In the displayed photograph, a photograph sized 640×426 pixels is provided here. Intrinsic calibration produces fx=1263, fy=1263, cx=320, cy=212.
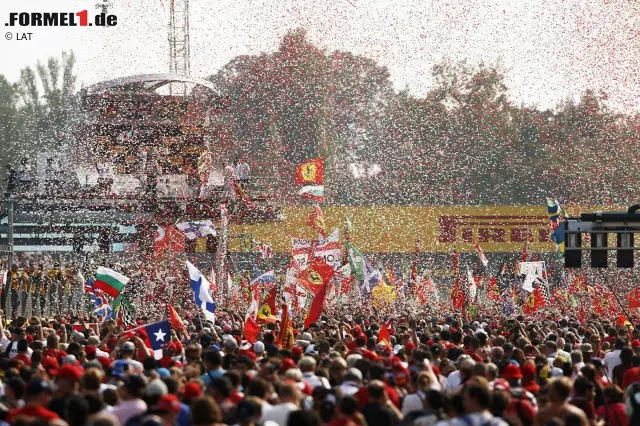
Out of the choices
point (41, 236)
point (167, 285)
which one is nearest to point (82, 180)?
point (41, 236)

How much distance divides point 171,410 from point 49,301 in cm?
2523

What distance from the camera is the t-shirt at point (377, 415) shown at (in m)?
8.47

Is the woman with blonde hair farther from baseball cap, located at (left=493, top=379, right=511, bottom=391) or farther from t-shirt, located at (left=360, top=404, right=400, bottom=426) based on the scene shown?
t-shirt, located at (left=360, top=404, right=400, bottom=426)

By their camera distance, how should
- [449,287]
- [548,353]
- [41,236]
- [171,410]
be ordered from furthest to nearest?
[449,287] → [41,236] → [548,353] → [171,410]

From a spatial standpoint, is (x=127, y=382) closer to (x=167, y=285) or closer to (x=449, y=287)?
(x=167, y=285)

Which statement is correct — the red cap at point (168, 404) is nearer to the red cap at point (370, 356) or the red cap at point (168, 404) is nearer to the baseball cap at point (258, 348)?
the red cap at point (370, 356)

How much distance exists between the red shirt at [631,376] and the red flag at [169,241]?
23.9 meters

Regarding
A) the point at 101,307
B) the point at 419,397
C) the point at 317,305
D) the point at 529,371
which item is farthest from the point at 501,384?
the point at 101,307

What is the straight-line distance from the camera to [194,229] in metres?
37.3

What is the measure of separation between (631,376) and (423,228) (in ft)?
131

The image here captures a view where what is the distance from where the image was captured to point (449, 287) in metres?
52.2

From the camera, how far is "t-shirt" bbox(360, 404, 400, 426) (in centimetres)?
847

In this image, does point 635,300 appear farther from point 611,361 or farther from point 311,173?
point 611,361

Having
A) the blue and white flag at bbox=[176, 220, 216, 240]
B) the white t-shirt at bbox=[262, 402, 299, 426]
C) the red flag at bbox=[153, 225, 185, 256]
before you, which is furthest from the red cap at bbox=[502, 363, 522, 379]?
the blue and white flag at bbox=[176, 220, 216, 240]
